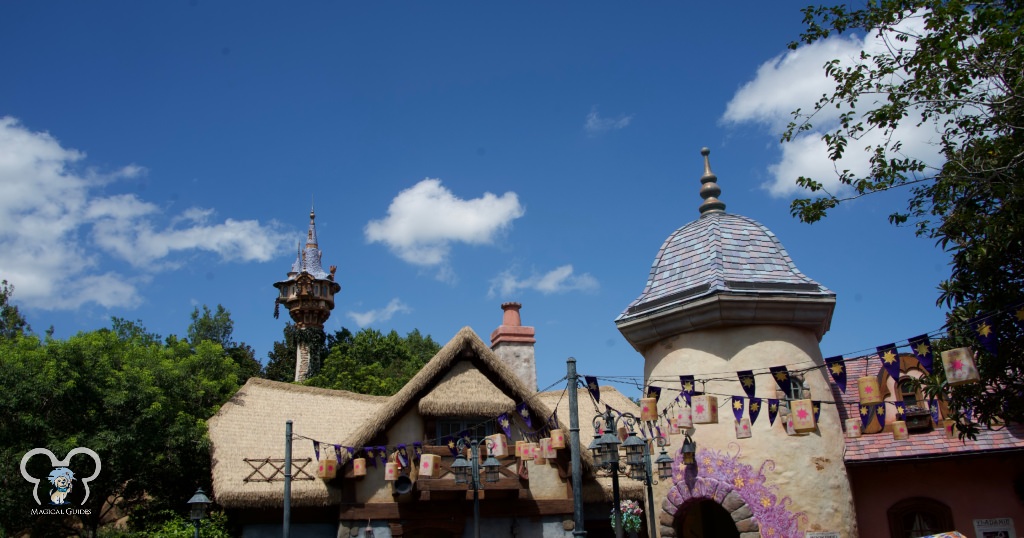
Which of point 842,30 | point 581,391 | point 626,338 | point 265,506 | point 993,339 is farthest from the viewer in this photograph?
point 581,391

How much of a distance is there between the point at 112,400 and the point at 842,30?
16.9 metres

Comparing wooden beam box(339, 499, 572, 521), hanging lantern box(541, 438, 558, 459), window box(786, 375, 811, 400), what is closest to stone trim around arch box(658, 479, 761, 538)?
window box(786, 375, 811, 400)

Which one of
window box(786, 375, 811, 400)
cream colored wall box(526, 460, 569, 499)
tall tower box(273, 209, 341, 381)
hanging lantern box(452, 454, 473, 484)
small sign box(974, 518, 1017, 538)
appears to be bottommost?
small sign box(974, 518, 1017, 538)

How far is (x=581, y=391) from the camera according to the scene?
2548 centimetres

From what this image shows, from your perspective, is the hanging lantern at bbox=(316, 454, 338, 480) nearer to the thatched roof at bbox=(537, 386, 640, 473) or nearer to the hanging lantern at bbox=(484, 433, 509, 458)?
the hanging lantern at bbox=(484, 433, 509, 458)

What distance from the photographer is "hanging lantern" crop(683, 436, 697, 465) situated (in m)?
14.7

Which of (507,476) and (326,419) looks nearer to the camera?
(507,476)

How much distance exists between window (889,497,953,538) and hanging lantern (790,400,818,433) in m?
4.36

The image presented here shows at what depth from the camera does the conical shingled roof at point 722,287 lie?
47.9 feet

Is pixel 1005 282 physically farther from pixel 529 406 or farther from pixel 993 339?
pixel 529 406

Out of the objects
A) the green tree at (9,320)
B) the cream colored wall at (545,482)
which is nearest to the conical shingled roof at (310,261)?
the green tree at (9,320)

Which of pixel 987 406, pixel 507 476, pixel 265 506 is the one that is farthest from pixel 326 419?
pixel 987 406

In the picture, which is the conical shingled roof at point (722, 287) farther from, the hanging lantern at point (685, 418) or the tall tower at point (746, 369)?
the hanging lantern at point (685, 418)

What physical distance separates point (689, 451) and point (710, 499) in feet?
2.96
